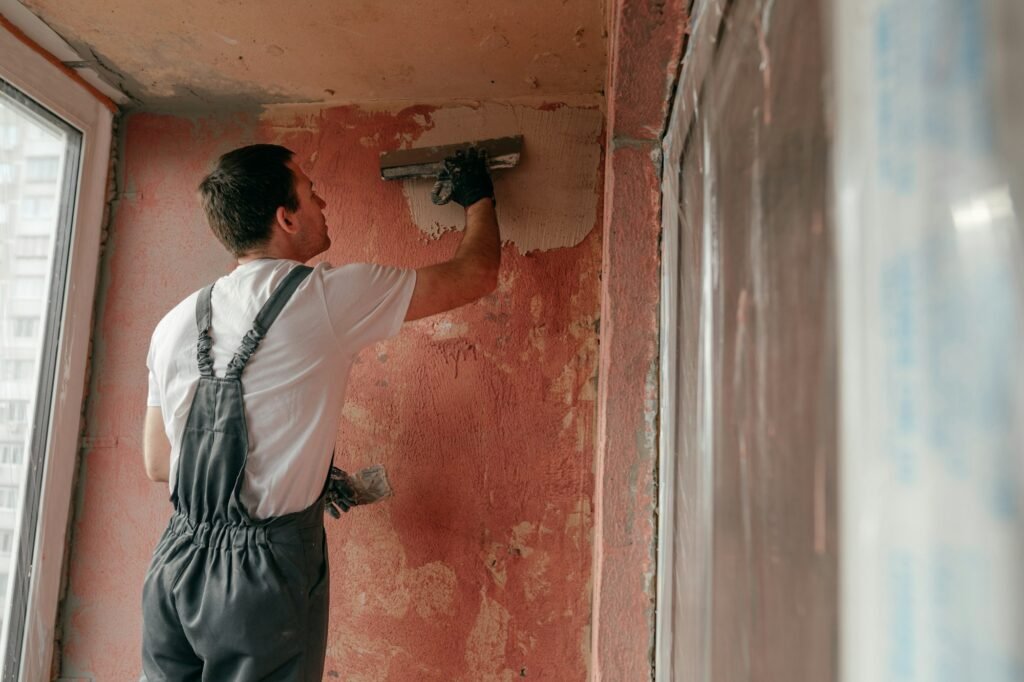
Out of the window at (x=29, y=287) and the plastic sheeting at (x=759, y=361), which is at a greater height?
the window at (x=29, y=287)

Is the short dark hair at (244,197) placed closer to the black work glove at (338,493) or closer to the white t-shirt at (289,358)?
the white t-shirt at (289,358)

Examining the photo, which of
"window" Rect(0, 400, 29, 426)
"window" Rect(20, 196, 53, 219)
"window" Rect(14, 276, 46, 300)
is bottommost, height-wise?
"window" Rect(0, 400, 29, 426)

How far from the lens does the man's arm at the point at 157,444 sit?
166 centimetres

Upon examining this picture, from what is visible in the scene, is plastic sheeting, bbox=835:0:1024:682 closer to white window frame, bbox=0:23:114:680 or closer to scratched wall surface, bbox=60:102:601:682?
scratched wall surface, bbox=60:102:601:682

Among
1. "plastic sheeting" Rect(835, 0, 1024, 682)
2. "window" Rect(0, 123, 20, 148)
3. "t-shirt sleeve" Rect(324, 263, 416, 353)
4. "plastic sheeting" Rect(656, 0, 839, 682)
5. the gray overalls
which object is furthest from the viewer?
"window" Rect(0, 123, 20, 148)

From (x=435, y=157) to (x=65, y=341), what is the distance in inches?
46.4

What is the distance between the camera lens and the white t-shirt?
4.65 ft

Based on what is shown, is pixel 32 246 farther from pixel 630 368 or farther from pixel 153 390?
pixel 630 368

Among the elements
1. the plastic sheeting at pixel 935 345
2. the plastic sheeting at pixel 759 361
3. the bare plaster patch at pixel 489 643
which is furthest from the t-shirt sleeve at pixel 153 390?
the plastic sheeting at pixel 935 345

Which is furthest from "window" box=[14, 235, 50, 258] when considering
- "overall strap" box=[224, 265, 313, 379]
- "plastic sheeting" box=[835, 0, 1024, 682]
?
"plastic sheeting" box=[835, 0, 1024, 682]

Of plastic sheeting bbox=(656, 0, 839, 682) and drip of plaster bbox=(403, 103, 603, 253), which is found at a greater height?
drip of plaster bbox=(403, 103, 603, 253)

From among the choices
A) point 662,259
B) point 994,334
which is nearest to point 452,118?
point 662,259

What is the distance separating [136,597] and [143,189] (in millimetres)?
1198

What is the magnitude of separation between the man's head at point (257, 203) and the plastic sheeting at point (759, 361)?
3.24ft
